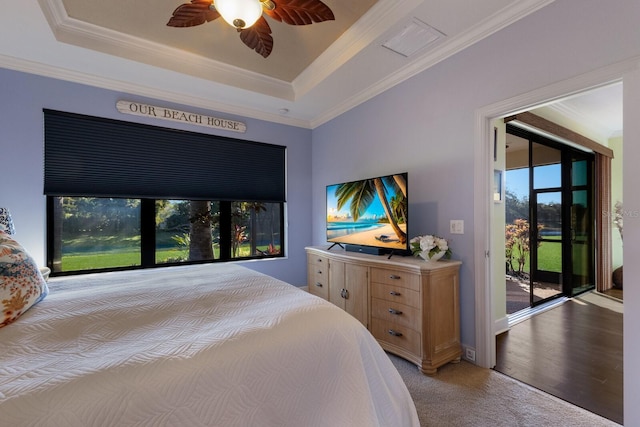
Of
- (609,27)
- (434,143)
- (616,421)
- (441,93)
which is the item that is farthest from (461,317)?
(609,27)

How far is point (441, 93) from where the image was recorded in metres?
2.41

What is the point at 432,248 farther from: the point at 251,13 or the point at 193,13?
the point at 193,13

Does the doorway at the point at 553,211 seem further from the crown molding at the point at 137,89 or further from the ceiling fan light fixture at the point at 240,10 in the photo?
the ceiling fan light fixture at the point at 240,10

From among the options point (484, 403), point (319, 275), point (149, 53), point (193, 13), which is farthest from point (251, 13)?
point (484, 403)

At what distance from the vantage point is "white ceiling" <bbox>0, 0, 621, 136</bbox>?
6.57 feet

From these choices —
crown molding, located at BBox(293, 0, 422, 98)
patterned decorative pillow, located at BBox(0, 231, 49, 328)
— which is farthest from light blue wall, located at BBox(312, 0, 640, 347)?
patterned decorative pillow, located at BBox(0, 231, 49, 328)

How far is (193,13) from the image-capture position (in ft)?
5.54

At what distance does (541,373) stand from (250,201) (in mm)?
3459

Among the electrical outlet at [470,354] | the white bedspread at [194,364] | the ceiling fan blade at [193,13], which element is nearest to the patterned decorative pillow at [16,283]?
the white bedspread at [194,364]

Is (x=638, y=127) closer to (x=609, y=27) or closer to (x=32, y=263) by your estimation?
(x=609, y=27)

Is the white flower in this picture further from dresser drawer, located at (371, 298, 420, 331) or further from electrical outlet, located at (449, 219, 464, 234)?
dresser drawer, located at (371, 298, 420, 331)

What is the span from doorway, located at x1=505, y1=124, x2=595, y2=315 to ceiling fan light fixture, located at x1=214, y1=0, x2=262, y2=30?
3.70 meters

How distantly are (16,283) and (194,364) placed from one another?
3.21 feet

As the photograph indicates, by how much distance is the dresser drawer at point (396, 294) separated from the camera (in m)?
2.08
